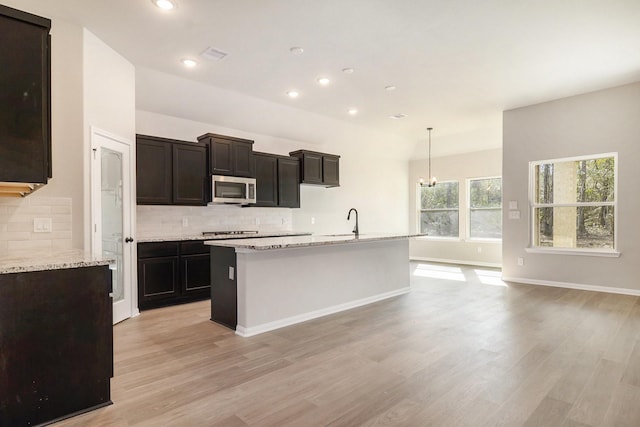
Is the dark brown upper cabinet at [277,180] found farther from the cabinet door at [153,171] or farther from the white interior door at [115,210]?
the white interior door at [115,210]

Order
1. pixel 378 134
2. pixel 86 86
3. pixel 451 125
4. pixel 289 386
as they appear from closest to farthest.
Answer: pixel 289 386 < pixel 86 86 < pixel 451 125 < pixel 378 134

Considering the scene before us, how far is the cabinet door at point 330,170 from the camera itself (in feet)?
22.3

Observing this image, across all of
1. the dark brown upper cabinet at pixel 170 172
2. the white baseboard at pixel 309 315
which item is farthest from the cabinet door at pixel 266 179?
the white baseboard at pixel 309 315

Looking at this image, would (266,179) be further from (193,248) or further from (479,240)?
(479,240)

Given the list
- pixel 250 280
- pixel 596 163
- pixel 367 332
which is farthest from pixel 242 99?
pixel 596 163

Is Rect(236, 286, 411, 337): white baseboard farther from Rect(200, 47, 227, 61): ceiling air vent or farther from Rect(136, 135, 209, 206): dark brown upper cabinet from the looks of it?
Rect(200, 47, 227, 61): ceiling air vent

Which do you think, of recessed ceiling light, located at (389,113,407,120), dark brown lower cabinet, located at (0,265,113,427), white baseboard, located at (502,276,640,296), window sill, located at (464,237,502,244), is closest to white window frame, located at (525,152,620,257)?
white baseboard, located at (502,276,640,296)

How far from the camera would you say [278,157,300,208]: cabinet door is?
20.4 ft

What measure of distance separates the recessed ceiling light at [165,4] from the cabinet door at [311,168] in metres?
3.69

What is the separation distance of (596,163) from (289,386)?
569 centimetres

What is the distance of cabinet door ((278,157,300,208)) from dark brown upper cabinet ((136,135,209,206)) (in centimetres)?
146

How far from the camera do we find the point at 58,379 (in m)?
1.98

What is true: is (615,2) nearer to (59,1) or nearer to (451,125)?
(451,125)

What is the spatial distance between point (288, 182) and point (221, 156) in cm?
147
